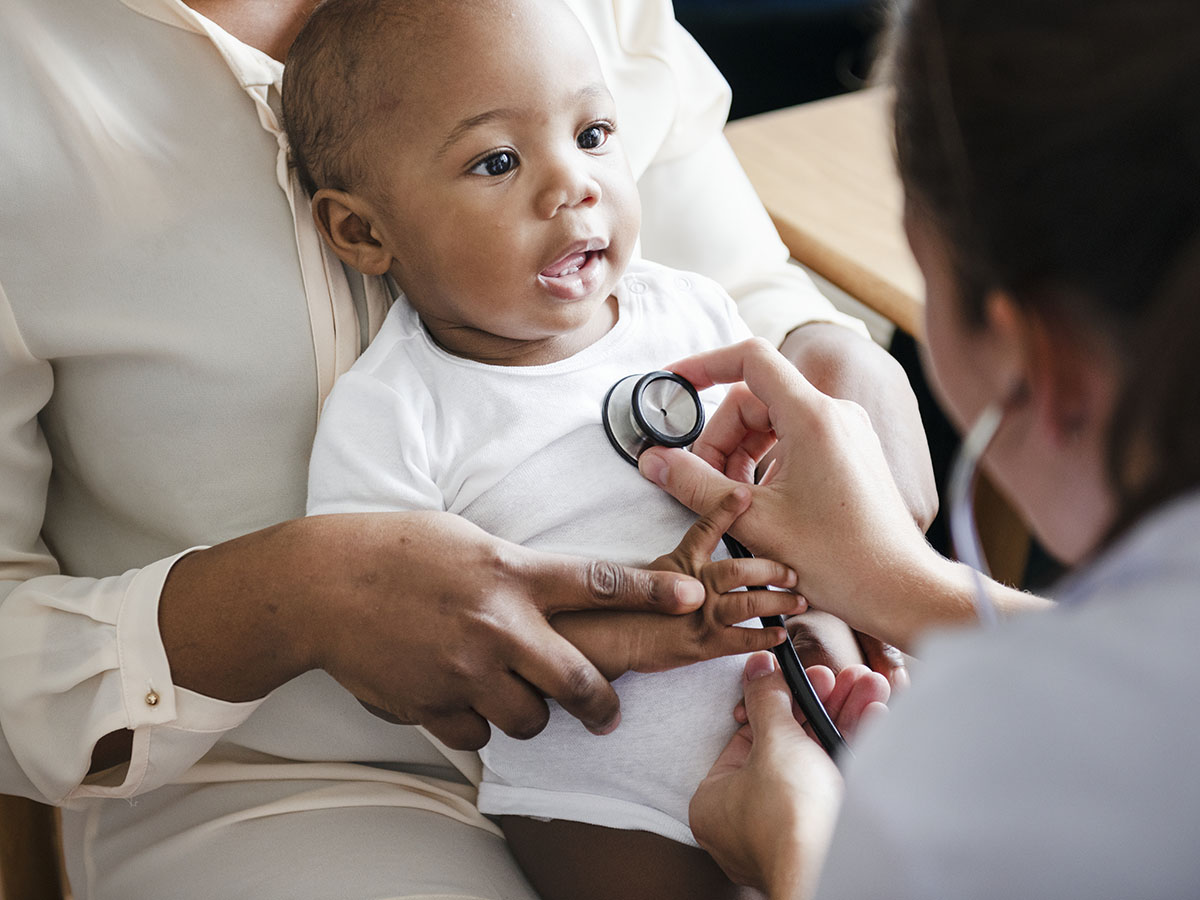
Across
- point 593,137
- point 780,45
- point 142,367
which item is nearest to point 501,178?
point 593,137

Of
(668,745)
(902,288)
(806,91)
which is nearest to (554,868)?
(668,745)

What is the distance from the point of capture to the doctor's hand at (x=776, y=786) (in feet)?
2.68

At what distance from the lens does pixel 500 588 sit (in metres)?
0.92

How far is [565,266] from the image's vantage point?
107 cm

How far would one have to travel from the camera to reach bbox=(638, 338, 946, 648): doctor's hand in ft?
3.11

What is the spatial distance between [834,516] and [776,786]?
235mm

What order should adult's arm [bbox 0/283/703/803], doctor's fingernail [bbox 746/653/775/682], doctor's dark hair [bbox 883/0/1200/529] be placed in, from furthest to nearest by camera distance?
1. doctor's fingernail [bbox 746/653/775/682]
2. adult's arm [bbox 0/283/703/803]
3. doctor's dark hair [bbox 883/0/1200/529]

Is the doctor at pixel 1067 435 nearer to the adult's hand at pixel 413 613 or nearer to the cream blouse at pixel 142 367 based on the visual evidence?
the adult's hand at pixel 413 613

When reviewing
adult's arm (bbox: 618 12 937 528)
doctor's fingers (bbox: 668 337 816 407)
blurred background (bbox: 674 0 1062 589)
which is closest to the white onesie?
doctor's fingers (bbox: 668 337 816 407)

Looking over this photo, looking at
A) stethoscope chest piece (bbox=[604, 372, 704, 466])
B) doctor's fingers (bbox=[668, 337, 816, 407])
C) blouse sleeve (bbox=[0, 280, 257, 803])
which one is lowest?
blouse sleeve (bbox=[0, 280, 257, 803])

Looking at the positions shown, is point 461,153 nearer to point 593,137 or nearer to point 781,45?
point 593,137

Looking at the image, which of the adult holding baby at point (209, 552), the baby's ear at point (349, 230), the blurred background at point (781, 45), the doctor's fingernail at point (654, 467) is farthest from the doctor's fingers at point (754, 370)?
the blurred background at point (781, 45)

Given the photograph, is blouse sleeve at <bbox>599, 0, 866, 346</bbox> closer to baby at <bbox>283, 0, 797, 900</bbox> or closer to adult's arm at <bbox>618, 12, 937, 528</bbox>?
adult's arm at <bbox>618, 12, 937, 528</bbox>

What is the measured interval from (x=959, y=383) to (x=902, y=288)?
0.97 m
